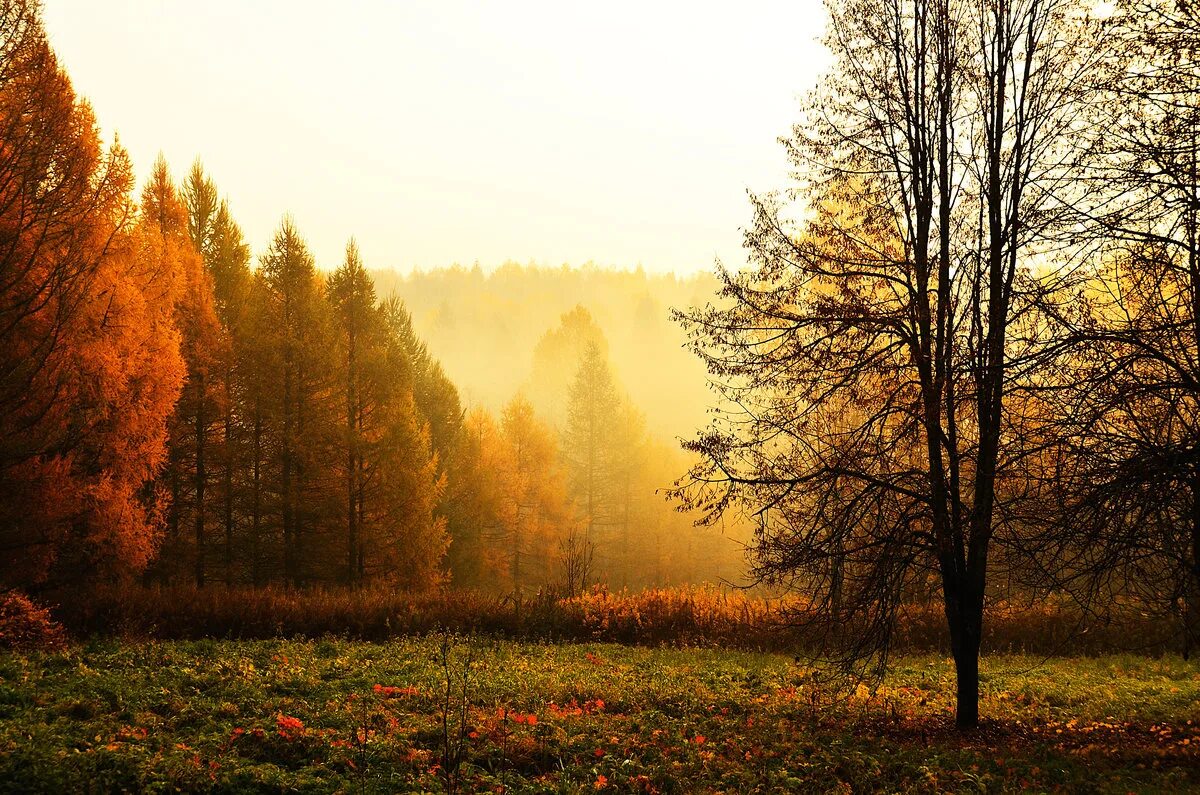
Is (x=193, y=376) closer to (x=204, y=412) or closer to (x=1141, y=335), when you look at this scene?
(x=204, y=412)

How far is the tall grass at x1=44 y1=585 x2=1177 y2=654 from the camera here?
606 inches

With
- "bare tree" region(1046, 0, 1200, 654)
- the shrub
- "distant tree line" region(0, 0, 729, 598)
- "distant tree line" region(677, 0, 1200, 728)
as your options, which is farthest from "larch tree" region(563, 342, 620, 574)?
"bare tree" region(1046, 0, 1200, 654)

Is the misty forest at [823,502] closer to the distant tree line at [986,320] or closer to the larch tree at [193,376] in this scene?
the distant tree line at [986,320]

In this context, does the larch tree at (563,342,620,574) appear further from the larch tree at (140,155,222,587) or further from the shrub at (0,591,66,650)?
the shrub at (0,591,66,650)

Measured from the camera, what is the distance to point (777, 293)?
32.1 ft

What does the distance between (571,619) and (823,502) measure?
10456 mm

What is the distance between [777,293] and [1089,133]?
13.1ft

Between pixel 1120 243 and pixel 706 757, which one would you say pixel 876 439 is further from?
pixel 706 757

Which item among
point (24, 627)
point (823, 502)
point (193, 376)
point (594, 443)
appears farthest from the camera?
point (594, 443)

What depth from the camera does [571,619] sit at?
59.1 feet

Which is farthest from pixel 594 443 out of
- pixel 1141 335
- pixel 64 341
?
pixel 1141 335

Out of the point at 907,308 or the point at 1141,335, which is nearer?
the point at 1141,335

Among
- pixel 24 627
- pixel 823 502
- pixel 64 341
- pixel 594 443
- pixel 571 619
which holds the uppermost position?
pixel 64 341

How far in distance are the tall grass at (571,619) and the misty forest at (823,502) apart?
0.30 feet
